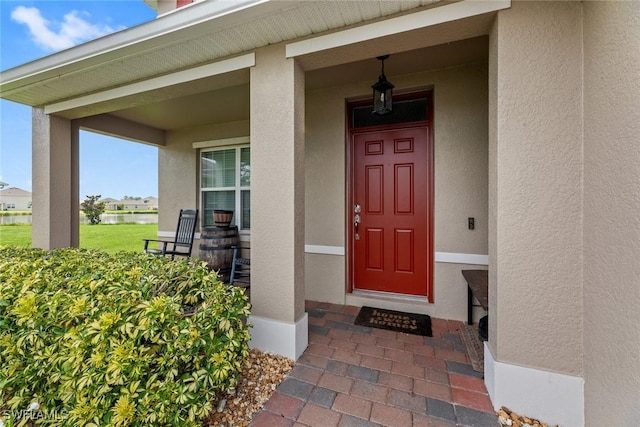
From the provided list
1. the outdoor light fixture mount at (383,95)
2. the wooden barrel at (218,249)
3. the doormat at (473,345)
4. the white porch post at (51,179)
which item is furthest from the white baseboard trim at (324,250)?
the white porch post at (51,179)

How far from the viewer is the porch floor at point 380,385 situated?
1.38 meters

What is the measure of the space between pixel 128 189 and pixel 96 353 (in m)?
16.2

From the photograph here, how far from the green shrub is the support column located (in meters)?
1.56

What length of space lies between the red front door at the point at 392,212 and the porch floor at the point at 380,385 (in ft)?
2.25

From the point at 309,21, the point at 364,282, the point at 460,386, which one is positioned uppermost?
the point at 309,21

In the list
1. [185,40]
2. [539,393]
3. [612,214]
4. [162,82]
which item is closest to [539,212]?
[612,214]

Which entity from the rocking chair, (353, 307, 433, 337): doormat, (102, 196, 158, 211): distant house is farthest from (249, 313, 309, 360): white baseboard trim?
(102, 196, 158, 211): distant house

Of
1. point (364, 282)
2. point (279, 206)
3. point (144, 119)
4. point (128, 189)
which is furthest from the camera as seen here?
point (128, 189)

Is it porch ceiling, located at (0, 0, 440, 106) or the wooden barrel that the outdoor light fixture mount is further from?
the wooden barrel

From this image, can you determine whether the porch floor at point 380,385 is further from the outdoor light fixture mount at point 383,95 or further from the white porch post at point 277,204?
the outdoor light fixture mount at point 383,95

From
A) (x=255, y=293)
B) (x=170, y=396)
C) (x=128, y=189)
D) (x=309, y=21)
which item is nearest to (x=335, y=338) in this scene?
(x=255, y=293)

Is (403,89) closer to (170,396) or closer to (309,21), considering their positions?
(309,21)

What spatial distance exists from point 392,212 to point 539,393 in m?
1.80

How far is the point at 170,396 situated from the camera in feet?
3.53
